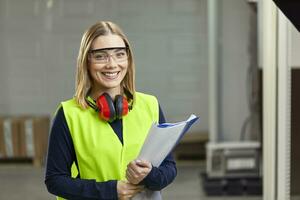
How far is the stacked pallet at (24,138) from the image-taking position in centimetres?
495

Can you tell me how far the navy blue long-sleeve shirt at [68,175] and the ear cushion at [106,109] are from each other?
0.12ft

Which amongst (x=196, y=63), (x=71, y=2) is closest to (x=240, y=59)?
(x=196, y=63)

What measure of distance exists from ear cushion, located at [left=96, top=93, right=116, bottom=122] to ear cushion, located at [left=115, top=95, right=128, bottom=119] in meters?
0.01

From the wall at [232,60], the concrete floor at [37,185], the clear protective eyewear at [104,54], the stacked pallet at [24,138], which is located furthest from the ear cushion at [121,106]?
the stacked pallet at [24,138]

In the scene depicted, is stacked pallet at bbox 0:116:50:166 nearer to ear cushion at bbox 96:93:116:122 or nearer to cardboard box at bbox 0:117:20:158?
cardboard box at bbox 0:117:20:158

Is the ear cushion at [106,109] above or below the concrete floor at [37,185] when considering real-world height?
above

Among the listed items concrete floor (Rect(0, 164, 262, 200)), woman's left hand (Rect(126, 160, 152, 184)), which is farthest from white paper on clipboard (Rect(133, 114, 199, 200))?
concrete floor (Rect(0, 164, 262, 200))

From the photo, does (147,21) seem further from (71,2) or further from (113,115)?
(113,115)

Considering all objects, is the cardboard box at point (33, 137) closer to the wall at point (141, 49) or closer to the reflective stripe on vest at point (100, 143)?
the wall at point (141, 49)

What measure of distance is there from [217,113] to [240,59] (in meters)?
0.65

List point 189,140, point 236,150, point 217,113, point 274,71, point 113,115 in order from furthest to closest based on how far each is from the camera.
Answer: point 189,140 → point 217,113 → point 236,150 → point 274,71 → point 113,115

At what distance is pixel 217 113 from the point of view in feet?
15.4

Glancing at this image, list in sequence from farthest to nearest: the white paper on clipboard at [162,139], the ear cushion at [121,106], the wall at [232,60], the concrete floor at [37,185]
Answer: the wall at [232,60]
the concrete floor at [37,185]
the ear cushion at [121,106]
the white paper on clipboard at [162,139]

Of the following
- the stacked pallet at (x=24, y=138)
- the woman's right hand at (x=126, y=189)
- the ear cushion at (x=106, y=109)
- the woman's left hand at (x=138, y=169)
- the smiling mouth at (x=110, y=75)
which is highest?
the smiling mouth at (x=110, y=75)
